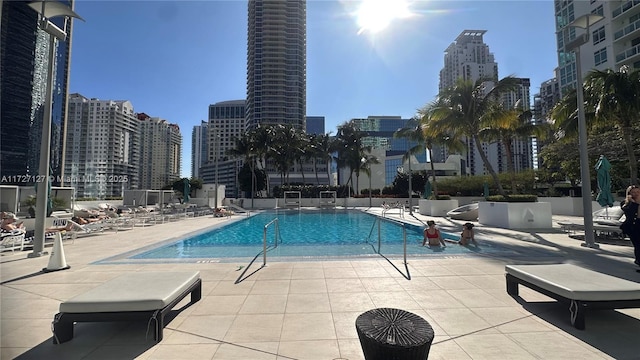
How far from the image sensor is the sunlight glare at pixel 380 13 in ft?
31.9

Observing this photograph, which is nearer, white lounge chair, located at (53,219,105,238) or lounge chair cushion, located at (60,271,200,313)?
lounge chair cushion, located at (60,271,200,313)

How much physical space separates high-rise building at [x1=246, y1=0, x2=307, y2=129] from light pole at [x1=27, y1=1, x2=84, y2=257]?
82050 millimetres

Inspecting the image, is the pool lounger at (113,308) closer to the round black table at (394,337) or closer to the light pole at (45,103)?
the round black table at (394,337)

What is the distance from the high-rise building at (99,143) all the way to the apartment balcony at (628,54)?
59.2 metres

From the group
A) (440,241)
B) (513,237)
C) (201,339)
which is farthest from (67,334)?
(513,237)

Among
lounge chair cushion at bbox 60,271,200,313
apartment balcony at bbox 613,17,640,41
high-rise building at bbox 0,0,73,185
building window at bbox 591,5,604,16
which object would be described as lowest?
lounge chair cushion at bbox 60,271,200,313

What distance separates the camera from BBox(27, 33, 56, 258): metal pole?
6338mm

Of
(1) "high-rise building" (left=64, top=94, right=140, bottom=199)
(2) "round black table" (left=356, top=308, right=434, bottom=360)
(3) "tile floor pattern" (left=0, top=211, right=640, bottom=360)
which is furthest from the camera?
(1) "high-rise building" (left=64, top=94, right=140, bottom=199)

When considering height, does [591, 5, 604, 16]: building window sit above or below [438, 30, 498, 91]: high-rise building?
below

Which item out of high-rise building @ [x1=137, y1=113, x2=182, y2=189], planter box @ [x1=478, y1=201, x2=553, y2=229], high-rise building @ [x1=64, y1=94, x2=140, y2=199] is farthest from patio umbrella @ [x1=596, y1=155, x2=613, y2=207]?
high-rise building @ [x1=137, y1=113, x2=182, y2=189]

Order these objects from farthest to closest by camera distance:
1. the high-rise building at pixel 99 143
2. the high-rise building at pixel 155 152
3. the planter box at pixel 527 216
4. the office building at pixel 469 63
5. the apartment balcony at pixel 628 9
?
the office building at pixel 469 63 < the high-rise building at pixel 155 152 < the high-rise building at pixel 99 143 < the apartment balcony at pixel 628 9 < the planter box at pixel 527 216

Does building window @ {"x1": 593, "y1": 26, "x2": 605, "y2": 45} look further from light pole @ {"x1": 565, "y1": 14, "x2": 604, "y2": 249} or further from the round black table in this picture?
the round black table

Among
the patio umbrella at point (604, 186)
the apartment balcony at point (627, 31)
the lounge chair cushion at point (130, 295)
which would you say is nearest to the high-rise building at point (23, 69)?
the lounge chair cushion at point (130, 295)

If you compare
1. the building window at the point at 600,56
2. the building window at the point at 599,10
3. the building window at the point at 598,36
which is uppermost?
the building window at the point at 599,10
